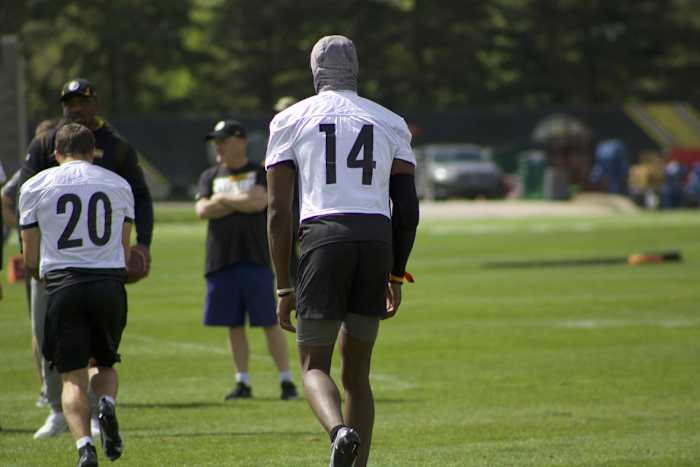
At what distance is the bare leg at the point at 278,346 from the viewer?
11.2 meters

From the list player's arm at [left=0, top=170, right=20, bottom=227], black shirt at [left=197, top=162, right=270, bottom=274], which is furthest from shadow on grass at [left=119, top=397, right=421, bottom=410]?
player's arm at [left=0, top=170, right=20, bottom=227]

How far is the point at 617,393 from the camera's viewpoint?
1102 cm

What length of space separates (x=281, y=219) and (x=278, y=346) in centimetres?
472

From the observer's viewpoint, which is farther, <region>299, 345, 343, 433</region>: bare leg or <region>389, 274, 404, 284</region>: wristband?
Result: <region>389, 274, 404, 284</region>: wristband

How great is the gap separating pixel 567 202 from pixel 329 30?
90.7 feet

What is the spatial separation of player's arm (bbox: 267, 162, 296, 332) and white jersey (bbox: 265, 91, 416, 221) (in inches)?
2.0

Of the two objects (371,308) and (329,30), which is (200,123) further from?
(371,308)

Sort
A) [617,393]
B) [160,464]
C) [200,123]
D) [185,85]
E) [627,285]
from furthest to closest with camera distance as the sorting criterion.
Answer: [185,85], [200,123], [627,285], [617,393], [160,464]

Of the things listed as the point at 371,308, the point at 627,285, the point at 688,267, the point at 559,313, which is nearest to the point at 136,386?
the point at 371,308

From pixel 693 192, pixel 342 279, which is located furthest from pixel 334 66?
pixel 693 192

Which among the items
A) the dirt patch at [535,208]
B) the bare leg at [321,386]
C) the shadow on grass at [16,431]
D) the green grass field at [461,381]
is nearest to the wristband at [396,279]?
the bare leg at [321,386]

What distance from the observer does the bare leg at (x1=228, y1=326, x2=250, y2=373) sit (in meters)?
11.1

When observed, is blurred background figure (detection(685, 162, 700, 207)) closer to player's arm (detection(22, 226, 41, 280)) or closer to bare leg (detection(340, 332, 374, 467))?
player's arm (detection(22, 226, 41, 280))

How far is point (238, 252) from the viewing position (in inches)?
447
